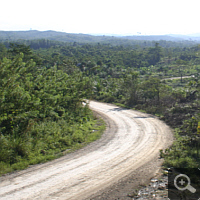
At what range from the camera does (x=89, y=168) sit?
10102mm

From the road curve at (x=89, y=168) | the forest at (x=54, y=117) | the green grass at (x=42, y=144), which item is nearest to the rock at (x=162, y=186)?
the road curve at (x=89, y=168)

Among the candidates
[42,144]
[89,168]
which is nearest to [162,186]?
[89,168]

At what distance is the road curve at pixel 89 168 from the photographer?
796cm

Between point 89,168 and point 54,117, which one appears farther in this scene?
point 54,117

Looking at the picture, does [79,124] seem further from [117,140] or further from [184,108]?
[184,108]

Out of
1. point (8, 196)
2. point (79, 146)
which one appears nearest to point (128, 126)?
point (79, 146)

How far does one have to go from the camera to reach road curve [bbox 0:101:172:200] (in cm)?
796

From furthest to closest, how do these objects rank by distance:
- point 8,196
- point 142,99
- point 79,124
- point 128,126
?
point 142,99 → point 128,126 → point 79,124 → point 8,196

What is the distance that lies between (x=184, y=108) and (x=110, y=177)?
43.1 feet

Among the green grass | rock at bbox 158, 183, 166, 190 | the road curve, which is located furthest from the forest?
rock at bbox 158, 183, 166, 190

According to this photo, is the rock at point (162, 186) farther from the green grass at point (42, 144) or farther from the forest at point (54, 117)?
the green grass at point (42, 144)

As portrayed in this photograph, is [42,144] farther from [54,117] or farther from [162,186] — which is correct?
[162,186]

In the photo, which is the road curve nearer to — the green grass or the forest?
the green grass

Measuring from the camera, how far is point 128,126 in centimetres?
1905
